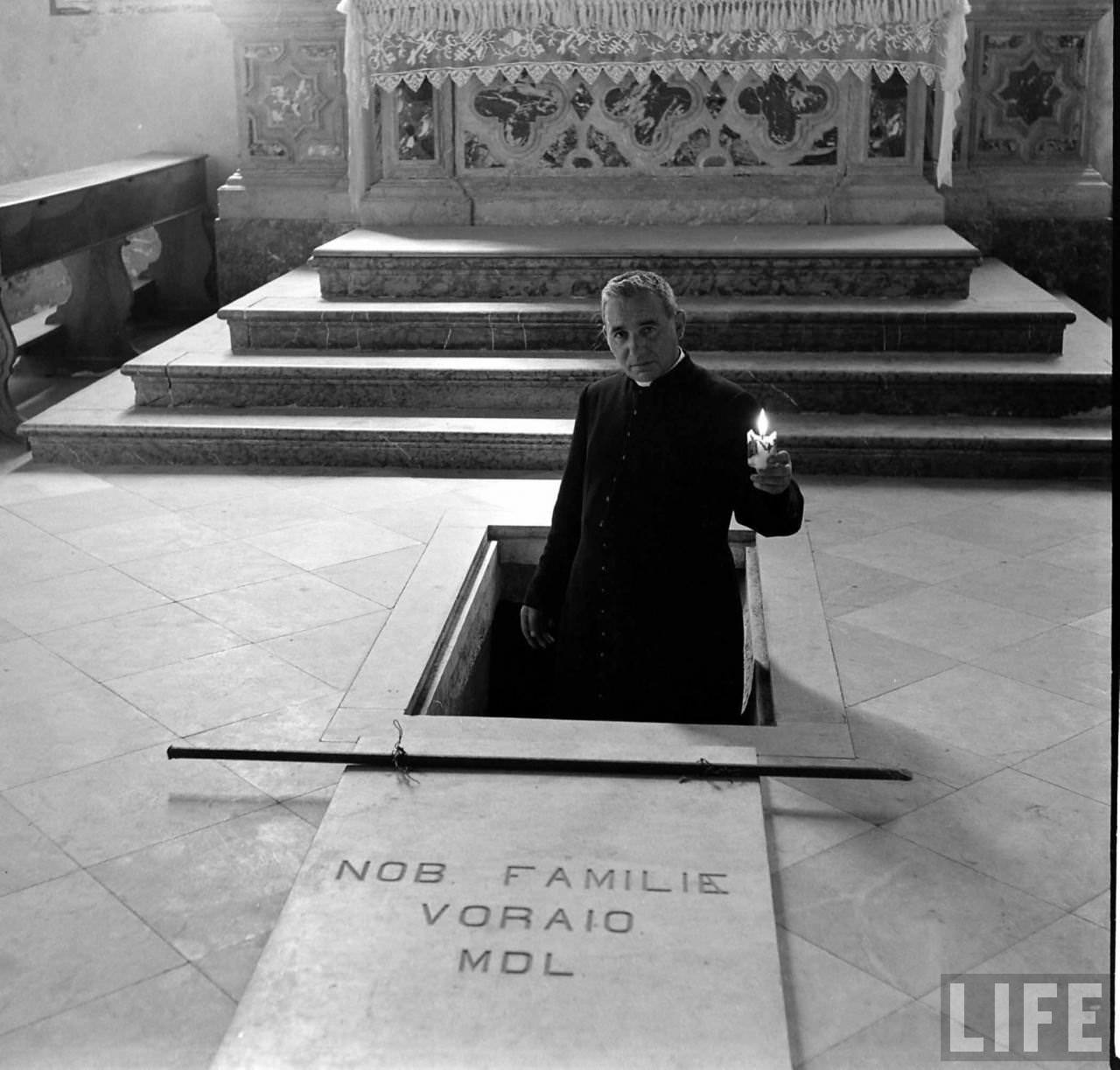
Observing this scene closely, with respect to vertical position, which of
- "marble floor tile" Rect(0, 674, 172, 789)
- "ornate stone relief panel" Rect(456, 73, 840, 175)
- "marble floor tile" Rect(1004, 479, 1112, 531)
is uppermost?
"ornate stone relief panel" Rect(456, 73, 840, 175)

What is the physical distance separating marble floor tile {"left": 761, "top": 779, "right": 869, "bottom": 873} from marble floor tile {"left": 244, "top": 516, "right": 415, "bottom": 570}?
1886 millimetres

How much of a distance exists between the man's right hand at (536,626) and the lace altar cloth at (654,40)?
390 cm

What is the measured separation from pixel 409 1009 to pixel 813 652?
169 centimetres

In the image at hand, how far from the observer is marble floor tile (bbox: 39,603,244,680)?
3.65 m

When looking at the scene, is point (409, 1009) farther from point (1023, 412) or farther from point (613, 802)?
point (1023, 412)

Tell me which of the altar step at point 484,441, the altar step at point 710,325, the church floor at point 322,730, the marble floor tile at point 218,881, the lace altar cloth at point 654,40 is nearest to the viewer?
the church floor at point 322,730

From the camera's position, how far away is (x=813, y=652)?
359cm

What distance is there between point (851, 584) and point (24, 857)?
2.38m

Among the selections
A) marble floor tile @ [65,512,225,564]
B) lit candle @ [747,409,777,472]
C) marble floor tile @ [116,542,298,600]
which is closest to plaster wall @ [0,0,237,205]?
marble floor tile @ [65,512,225,564]

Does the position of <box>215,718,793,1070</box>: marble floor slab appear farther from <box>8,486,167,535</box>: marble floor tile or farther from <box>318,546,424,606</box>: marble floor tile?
<box>8,486,167,535</box>: marble floor tile

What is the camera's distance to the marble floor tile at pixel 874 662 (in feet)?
11.4

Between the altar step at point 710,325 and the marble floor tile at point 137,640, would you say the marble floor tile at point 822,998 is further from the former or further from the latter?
the altar step at point 710,325

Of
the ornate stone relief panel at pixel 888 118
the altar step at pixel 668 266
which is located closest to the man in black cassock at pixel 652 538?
the altar step at pixel 668 266

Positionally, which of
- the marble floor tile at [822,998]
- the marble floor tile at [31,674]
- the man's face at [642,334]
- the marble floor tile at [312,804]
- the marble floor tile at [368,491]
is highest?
the man's face at [642,334]
